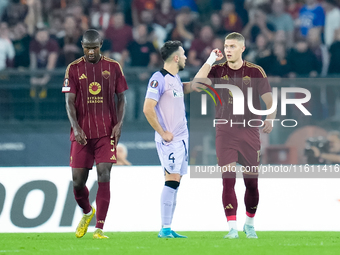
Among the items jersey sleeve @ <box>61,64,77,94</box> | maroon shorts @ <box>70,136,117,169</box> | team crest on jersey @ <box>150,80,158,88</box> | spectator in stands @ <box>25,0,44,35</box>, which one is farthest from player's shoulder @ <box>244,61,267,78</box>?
spectator in stands @ <box>25,0,44,35</box>

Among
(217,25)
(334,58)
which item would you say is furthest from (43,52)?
(334,58)

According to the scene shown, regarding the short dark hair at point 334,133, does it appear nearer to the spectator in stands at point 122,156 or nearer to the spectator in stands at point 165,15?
the spectator in stands at point 122,156

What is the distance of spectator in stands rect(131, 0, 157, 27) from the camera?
631 inches

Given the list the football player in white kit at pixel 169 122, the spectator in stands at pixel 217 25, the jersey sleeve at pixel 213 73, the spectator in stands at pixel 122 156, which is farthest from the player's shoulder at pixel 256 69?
the spectator in stands at pixel 217 25

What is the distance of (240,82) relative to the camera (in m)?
8.23

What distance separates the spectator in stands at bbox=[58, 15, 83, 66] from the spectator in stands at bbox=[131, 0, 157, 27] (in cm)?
186

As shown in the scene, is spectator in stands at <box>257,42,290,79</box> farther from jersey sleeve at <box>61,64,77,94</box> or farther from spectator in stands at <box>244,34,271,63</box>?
jersey sleeve at <box>61,64,77,94</box>

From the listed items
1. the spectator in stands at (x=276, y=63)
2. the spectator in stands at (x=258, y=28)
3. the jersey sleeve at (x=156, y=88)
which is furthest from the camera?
the spectator in stands at (x=258, y=28)

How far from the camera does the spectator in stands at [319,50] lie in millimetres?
14617

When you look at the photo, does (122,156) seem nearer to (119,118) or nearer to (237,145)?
(119,118)

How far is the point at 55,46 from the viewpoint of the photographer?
14.4m

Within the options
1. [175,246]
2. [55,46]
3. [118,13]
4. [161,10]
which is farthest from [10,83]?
[175,246]

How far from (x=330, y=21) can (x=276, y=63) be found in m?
2.57

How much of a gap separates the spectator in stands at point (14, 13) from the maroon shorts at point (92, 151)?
8.07 meters
